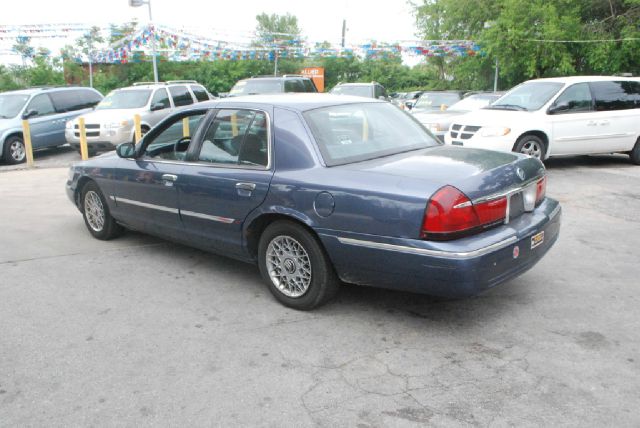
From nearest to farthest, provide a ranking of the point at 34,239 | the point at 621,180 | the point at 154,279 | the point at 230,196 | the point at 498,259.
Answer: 1. the point at 498,259
2. the point at 230,196
3. the point at 154,279
4. the point at 34,239
5. the point at 621,180

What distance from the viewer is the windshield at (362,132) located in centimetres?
443

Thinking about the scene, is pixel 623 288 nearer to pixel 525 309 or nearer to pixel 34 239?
pixel 525 309

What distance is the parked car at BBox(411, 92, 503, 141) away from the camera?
1220 centimetres

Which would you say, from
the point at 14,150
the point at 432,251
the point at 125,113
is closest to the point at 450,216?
the point at 432,251

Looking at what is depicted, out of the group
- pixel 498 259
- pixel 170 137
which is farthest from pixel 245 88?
pixel 498 259

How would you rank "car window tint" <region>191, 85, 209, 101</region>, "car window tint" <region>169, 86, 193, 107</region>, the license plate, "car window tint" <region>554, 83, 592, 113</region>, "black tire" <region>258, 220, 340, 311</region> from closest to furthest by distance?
the license plate → "black tire" <region>258, 220, 340, 311</region> → "car window tint" <region>554, 83, 592, 113</region> → "car window tint" <region>169, 86, 193, 107</region> → "car window tint" <region>191, 85, 209, 101</region>

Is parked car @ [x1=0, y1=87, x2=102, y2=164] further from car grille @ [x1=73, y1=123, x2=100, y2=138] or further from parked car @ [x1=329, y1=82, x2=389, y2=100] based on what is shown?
parked car @ [x1=329, y1=82, x2=389, y2=100]

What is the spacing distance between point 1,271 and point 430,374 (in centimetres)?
420

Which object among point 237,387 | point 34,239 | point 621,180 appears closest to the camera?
point 237,387

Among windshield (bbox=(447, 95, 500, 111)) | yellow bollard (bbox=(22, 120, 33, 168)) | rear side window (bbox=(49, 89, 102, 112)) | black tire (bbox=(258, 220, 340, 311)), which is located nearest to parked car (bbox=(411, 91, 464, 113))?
windshield (bbox=(447, 95, 500, 111))

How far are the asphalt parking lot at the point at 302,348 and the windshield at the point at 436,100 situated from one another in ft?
33.6

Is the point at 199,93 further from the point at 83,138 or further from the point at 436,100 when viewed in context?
the point at 436,100

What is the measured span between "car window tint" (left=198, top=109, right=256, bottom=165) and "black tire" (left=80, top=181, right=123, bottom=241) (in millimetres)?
1772

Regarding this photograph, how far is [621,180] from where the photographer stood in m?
9.70
